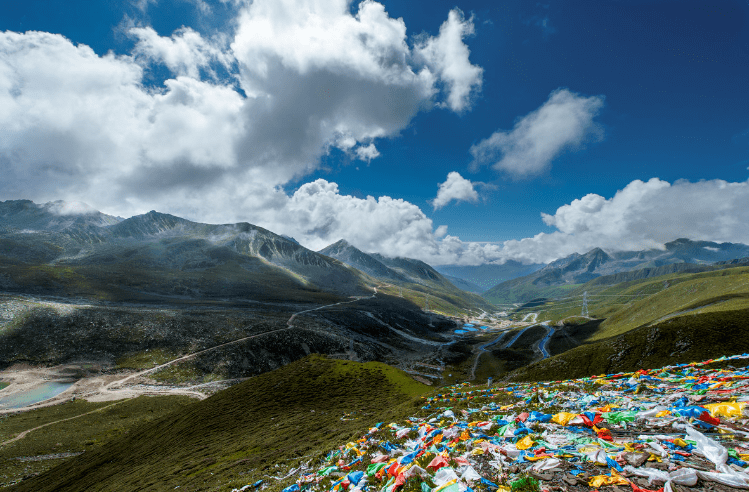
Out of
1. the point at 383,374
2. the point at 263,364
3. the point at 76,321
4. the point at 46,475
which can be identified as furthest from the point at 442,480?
the point at 76,321

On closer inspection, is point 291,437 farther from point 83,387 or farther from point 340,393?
point 83,387

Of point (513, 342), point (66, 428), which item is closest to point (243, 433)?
point (66, 428)

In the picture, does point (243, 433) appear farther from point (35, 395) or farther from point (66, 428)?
point (35, 395)

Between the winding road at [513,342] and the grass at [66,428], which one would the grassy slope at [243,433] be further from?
the winding road at [513,342]

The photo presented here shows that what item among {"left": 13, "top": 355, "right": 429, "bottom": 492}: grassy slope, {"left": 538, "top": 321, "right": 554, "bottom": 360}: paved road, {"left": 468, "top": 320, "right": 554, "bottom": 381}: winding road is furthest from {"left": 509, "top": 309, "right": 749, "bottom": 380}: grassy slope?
{"left": 538, "top": 321, "right": 554, "bottom": 360}: paved road

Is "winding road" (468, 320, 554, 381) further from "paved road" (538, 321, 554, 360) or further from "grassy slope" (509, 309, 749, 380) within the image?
"grassy slope" (509, 309, 749, 380)
